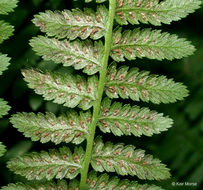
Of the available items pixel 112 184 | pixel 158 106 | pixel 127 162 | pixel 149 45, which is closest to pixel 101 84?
pixel 149 45

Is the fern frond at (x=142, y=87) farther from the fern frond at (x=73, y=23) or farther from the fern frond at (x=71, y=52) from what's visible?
the fern frond at (x=73, y=23)

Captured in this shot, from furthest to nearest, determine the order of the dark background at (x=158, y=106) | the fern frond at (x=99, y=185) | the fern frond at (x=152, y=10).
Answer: the dark background at (x=158, y=106) → the fern frond at (x=99, y=185) → the fern frond at (x=152, y=10)

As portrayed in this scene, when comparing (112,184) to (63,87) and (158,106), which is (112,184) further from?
(158,106)

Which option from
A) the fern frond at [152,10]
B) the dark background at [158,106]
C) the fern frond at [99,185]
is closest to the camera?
the fern frond at [152,10]

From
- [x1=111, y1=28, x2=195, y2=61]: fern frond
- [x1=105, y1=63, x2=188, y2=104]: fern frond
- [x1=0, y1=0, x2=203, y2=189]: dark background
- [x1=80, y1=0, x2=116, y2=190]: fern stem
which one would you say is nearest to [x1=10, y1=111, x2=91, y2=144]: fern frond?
[x1=80, y1=0, x2=116, y2=190]: fern stem

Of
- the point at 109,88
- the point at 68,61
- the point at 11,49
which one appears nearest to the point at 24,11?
the point at 11,49

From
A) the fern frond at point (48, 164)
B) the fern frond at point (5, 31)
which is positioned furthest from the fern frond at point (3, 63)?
the fern frond at point (48, 164)
